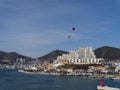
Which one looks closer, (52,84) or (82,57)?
(52,84)

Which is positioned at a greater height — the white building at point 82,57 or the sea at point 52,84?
the white building at point 82,57

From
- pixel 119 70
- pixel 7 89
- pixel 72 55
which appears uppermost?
pixel 72 55

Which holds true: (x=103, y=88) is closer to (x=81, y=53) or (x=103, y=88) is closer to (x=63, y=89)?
(x=63, y=89)

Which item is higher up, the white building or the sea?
the white building

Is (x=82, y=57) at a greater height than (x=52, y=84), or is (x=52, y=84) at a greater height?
(x=82, y=57)

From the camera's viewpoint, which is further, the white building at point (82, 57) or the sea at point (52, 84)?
the white building at point (82, 57)

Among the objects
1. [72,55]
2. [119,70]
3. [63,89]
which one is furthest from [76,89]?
[72,55]

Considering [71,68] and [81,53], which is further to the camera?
[81,53]

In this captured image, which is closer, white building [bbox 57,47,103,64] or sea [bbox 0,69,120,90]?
sea [bbox 0,69,120,90]
